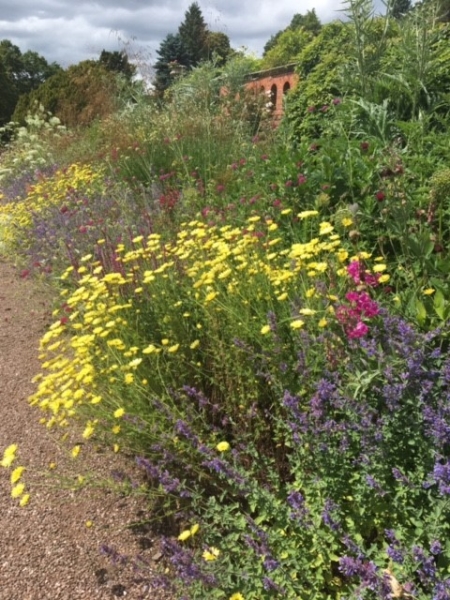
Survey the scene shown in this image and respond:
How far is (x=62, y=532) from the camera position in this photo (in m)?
2.61

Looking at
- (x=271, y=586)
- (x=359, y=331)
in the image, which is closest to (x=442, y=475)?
(x=359, y=331)

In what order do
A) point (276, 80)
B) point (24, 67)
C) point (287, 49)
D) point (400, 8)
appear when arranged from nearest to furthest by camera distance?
1. point (400, 8)
2. point (276, 80)
3. point (287, 49)
4. point (24, 67)

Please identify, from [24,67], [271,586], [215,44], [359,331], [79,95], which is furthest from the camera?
[24,67]

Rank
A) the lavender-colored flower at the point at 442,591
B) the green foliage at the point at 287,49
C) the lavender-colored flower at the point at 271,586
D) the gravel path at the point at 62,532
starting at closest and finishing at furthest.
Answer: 1. the lavender-colored flower at the point at 442,591
2. the lavender-colored flower at the point at 271,586
3. the gravel path at the point at 62,532
4. the green foliage at the point at 287,49

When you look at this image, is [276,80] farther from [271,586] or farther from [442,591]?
[442,591]

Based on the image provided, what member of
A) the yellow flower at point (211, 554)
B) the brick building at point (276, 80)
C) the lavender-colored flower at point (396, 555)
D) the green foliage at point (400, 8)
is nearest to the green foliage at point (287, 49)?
the brick building at point (276, 80)

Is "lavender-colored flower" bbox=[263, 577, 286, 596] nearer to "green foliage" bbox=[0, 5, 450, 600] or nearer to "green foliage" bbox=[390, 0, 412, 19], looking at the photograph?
"green foliage" bbox=[0, 5, 450, 600]

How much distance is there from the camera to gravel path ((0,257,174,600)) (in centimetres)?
233

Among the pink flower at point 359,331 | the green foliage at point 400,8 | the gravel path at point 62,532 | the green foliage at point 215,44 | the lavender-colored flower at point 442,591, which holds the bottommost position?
the gravel path at point 62,532

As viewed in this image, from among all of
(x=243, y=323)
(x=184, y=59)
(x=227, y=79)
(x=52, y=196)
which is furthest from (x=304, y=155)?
(x=184, y=59)

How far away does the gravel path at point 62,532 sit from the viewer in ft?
7.64

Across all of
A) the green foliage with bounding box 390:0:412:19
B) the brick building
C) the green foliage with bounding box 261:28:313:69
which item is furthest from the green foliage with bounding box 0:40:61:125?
the green foliage with bounding box 390:0:412:19

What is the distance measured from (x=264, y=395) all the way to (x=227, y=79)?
12.1 metres

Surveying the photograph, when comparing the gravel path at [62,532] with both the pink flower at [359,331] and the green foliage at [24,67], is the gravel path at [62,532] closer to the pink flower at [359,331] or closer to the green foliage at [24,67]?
the pink flower at [359,331]
